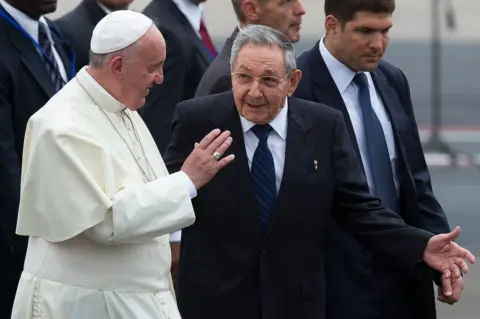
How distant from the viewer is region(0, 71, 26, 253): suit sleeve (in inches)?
223

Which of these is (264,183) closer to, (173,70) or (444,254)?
(444,254)

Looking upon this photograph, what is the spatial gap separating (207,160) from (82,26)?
3095 millimetres

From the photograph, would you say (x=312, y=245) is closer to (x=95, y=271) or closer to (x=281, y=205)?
(x=281, y=205)

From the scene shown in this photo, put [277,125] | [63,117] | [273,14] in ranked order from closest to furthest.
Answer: [63,117], [277,125], [273,14]

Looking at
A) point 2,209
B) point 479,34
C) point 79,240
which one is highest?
point 79,240

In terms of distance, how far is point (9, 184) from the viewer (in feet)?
18.6

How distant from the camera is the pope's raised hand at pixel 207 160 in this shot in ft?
14.9

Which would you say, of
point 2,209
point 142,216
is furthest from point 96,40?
point 2,209

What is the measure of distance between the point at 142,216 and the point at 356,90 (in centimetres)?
153

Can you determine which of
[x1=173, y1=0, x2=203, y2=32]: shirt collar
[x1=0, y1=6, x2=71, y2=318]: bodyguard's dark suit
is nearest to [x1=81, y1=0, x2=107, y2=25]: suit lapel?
[x1=173, y1=0, x2=203, y2=32]: shirt collar

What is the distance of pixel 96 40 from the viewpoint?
179 inches

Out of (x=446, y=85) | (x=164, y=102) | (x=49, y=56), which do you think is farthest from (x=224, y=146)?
(x=446, y=85)

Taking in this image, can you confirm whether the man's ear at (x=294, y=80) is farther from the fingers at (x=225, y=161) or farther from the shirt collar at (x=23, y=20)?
the shirt collar at (x=23, y=20)

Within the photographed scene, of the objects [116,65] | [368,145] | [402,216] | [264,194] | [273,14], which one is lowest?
[402,216]
